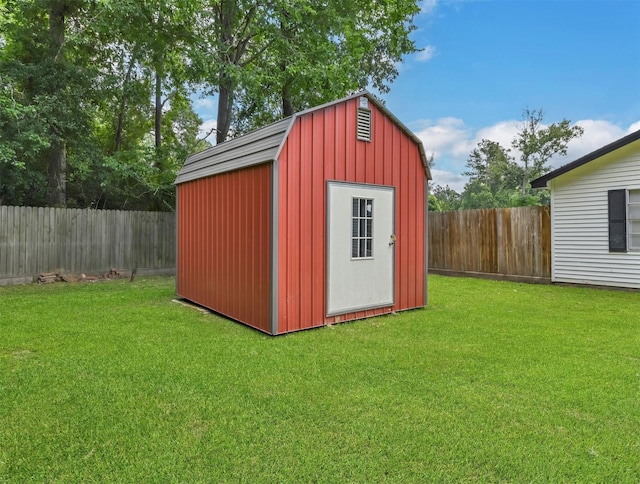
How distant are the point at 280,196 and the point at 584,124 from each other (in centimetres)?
2396

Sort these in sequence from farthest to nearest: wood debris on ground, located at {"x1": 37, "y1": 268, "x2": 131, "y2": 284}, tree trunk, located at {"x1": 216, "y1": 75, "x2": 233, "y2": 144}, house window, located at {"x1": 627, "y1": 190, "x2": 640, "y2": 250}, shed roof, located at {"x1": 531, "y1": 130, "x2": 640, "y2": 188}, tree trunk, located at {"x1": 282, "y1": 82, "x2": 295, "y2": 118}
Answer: tree trunk, located at {"x1": 282, "y1": 82, "x2": 295, "y2": 118}, tree trunk, located at {"x1": 216, "y1": 75, "x2": 233, "y2": 144}, wood debris on ground, located at {"x1": 37, "y1": 268, "x2": 131, "y2": 284}, house window, located at {"x1": 627, "y1": 190, "x2": 640, "y2": 250}, shed roof, located at {"x1": 531, "y1": 130, "x2": 640, "y2": 188}

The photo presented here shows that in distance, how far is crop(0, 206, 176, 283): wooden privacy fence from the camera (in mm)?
7574

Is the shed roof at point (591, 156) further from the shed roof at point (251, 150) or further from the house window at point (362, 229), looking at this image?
the house window at point (362, 229)

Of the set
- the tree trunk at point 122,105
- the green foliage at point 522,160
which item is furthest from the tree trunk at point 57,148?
the green foliage at point 522,160

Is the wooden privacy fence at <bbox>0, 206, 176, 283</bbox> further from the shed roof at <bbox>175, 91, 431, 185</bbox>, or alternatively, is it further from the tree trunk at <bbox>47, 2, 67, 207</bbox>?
the shed roof at <bbox>175, 91, 431, 185</bbox>

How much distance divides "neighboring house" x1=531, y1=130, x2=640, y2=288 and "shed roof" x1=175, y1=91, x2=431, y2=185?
4.09 metres

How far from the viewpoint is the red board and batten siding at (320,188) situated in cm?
414

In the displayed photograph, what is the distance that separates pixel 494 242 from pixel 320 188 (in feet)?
20.1

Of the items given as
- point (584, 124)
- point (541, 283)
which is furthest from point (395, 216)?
point (584, 124)

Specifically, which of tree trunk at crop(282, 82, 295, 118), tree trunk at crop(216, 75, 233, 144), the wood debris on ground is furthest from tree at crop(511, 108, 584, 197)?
the wood debris on ground

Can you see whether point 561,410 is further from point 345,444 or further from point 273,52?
point 273,52

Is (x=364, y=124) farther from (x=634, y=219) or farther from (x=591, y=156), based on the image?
(x=634, y=219)

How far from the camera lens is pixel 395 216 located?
519cm

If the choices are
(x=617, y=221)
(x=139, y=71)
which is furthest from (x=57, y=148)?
(x=617, y=221)
